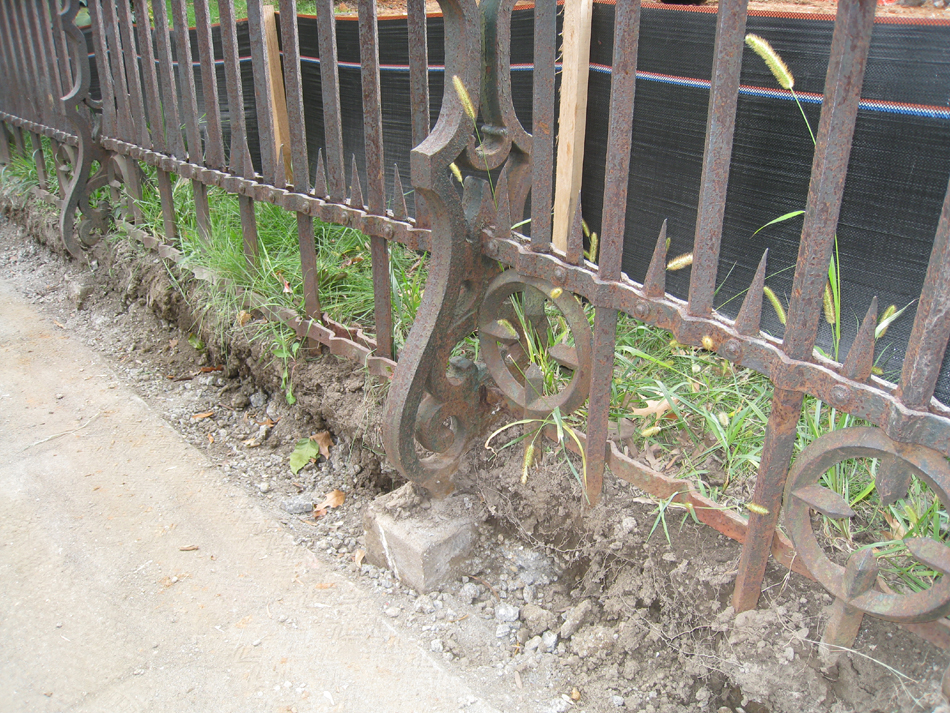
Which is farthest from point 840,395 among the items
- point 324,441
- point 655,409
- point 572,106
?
point 324,441

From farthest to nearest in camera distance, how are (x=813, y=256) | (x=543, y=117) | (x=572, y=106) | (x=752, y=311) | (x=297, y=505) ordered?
(x=572, y=106) < (x=297, y=505) < (x=543, y=117) < (x=752, y=311) < (x=813, y=256)

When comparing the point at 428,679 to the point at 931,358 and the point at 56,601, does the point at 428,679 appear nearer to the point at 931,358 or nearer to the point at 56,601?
the point at 56,601

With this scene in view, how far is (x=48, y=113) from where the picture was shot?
4875 mm

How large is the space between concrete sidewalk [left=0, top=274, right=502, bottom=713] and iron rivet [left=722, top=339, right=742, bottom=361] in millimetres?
1067

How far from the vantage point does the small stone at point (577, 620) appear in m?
2.07

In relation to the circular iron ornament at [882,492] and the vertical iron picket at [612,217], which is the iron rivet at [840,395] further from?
the vertical iron picket at [612,217]

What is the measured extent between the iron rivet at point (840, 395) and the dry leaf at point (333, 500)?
179cm

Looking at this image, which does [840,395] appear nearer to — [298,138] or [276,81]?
[298,138]

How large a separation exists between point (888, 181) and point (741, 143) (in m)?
0.50

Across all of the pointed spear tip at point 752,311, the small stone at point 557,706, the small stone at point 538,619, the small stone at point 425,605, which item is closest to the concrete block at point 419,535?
the small stone at point 425,605

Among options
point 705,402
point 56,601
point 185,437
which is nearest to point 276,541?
A: point 56,601

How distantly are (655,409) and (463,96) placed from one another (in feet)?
3.33

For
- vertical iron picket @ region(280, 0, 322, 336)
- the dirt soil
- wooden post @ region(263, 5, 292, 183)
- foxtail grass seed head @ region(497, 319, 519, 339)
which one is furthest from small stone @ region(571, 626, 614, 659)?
wooden post @ region(263, 5, 292, 183)

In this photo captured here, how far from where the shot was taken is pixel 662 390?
2.11m
